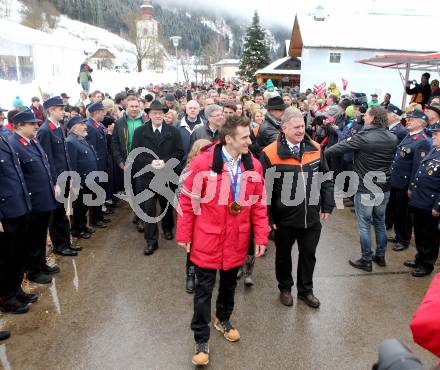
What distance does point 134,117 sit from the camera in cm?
697

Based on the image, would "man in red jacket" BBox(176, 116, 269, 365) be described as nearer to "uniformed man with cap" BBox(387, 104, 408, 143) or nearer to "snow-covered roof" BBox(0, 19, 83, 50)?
"uniformed man with cap" BBox(387, 104, 408, 143)

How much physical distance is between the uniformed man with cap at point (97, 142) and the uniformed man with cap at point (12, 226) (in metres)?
2.56

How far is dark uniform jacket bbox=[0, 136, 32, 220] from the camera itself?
390cm

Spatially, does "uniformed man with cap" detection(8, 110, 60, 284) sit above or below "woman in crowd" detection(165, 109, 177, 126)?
below

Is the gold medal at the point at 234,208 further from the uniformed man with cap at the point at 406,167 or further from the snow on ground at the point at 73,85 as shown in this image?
the snow on ground at the point at 73,85

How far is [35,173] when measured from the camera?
451 centimetres

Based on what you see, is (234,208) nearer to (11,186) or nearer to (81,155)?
(11,186)

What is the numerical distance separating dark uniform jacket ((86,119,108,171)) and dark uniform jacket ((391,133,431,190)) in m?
4.87

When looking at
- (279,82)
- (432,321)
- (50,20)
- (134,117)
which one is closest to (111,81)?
(279,82)

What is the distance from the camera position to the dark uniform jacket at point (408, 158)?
538cm

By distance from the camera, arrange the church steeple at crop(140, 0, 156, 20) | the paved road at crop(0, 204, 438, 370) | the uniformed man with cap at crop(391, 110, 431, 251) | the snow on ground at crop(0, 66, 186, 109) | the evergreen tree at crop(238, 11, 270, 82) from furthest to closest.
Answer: the church steeple at crop(140, 0, 156, 20)
the evergreen tree at crop(238, 11, 270, 82)
the snow on ground at crop(0, 66, 186, 109)
the uniformed man with cap at crop(391, 110, 431, 251)
the paved road at crop(0, 204, 438, 370)

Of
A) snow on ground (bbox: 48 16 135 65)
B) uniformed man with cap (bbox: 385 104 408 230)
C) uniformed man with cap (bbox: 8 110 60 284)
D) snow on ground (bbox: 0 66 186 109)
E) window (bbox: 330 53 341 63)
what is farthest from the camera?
snow on ground (bbox: 48 16 135 65)

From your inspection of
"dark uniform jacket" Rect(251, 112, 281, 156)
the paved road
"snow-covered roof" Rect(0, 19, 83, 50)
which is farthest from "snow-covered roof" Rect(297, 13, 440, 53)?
the paved road

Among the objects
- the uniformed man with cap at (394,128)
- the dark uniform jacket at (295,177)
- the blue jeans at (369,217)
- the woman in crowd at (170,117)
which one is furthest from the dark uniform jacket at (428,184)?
the woman in crowd at (170,117)
